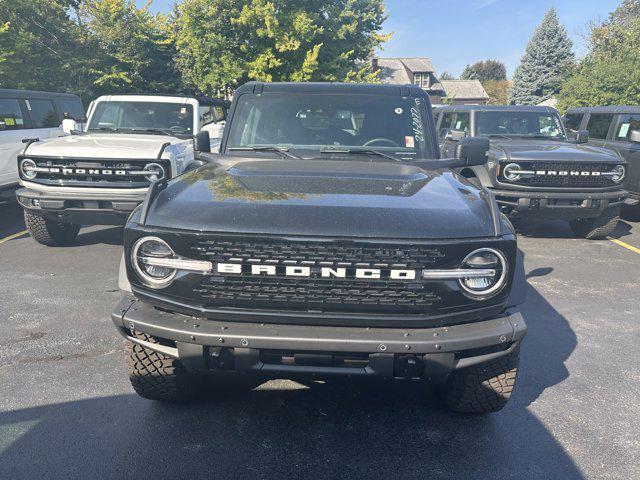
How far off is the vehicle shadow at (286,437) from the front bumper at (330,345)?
24 cm

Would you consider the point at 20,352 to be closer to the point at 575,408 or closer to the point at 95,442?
the point at 95,442

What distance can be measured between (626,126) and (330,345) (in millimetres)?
8808

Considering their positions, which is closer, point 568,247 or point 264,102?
point 264,102

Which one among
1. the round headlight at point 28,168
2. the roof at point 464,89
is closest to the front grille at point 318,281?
the round headlight at point 28,168

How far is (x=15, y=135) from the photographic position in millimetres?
7988

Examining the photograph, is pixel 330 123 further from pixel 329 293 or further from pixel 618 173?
pixel 618 173

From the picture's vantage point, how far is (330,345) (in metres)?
2.23

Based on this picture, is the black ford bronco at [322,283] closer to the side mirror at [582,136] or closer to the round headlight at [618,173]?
the round headlight at [618,173]

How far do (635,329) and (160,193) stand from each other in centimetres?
401

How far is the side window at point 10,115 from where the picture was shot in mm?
7895

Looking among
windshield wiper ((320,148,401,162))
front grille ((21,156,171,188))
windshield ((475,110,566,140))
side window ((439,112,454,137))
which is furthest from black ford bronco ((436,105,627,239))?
front grille ((21,156,171,188))

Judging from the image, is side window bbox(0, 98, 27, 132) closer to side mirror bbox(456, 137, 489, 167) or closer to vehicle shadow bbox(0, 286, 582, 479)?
vehicle shadow bbox(0, 286, 582, 479)

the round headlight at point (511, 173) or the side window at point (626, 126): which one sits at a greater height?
the side window at point (626, 126)

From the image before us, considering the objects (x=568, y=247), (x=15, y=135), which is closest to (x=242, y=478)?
(x=568, y=247)
